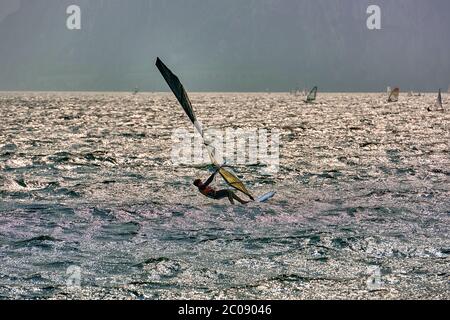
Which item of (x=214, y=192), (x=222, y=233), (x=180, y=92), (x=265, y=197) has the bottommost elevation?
Result: (x=222, y=233)

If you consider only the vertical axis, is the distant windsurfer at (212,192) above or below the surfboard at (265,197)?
above

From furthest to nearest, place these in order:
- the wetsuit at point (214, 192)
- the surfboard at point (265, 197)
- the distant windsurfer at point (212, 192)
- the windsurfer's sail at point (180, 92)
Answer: the surfboard at point (265, 197) → the wetsuit at point (214, 192) → the distant windsurfer at point (212, 192) → the windsurfer's sail at point (180, 92)

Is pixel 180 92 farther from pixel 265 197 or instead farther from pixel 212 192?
pixel 265 197

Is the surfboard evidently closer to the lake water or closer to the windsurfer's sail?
the lake water

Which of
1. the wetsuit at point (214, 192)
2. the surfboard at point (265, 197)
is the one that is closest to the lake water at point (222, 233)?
the surfboard at point (265, 197)

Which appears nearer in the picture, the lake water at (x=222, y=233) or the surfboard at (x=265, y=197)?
the lake water at (x=222, y=233)

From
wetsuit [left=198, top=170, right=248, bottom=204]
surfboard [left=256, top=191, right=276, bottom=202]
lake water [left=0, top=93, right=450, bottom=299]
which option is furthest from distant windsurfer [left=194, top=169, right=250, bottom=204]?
surfboard [left=256, top=191, right=276, bottom=202]

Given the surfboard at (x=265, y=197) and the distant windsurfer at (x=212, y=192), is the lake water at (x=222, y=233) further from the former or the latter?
Answer: the distant windsurfer at (x=212, y=192)

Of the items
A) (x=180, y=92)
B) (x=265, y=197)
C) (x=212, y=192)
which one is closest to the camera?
(x=180, y=92)

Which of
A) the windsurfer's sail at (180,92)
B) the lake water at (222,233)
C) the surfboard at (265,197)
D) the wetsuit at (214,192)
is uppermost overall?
the windsurfer's sail at (180,92)

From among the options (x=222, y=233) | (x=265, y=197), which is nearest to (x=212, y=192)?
(x=222, y=233)
